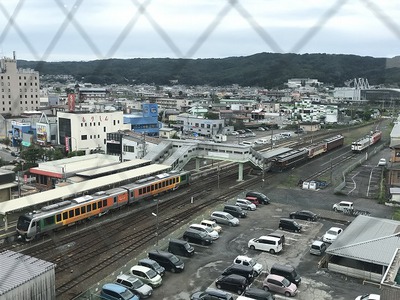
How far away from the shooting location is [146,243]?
480cm

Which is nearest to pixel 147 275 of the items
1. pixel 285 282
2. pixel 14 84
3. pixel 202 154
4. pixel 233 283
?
pixel 233 283

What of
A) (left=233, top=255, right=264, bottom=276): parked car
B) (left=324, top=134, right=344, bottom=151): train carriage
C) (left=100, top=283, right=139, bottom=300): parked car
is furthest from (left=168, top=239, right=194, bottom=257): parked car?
(left=324, top=134, right=344, bottom=151): train carriage

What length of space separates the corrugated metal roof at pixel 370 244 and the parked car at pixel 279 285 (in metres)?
0.66

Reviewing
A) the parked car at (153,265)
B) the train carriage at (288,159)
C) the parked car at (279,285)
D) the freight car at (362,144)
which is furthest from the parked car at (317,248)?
the freight car at (362,144)

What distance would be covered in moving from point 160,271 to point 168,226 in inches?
60.0

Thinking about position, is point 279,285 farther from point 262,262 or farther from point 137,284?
point 137,284

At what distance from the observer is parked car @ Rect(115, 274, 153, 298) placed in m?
3.51

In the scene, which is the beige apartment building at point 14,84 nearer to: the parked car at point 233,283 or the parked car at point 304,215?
the parked car at point 304,215

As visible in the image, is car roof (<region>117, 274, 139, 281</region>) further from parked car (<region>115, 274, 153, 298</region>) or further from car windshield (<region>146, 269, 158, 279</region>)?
car windshield (<region>146, 269, 158, 279</region>)

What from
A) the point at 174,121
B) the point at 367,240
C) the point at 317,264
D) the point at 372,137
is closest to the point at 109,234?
the point at 317,264

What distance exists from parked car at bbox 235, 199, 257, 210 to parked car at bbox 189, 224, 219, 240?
123 centimetres

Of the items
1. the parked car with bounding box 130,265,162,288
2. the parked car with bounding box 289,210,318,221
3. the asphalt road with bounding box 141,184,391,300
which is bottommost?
the asphalt road with bounding box 141,184,391,300

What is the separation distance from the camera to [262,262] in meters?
4.33

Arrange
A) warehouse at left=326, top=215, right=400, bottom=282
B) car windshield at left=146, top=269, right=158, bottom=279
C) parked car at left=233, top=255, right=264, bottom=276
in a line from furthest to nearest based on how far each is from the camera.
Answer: parked car at left=233, top=255, right=264, bottom=276 → warehouse at left=326, top=215, right=400, bottom=282 → car windshield at left=146, top=269, right=158, bottom=279
